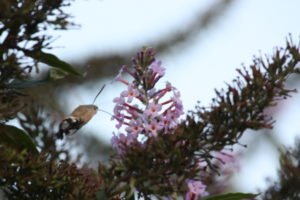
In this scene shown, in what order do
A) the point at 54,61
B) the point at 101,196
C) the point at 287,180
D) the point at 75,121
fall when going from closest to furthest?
the point at 101,196, the point at 54,61, the point at 75,121, the point at 287,180

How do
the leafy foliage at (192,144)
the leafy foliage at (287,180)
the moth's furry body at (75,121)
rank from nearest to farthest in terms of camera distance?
1. the leafy foliage at (192,144)
2. the moth's furry body at (75,121)
3. the leafy foliage at (287,180)

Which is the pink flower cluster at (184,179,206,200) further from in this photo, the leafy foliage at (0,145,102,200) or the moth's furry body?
the moth's furry body

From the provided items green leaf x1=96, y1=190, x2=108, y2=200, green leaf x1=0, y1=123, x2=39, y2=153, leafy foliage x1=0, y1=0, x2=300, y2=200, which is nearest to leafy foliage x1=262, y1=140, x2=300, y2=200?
leafy foliage x1=0, y1=0, x2=300, y2=200

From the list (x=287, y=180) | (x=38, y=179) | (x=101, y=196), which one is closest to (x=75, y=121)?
(x=38, y=179)

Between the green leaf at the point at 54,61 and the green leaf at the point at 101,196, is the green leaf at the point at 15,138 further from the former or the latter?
the green leaf at the point at 101,196

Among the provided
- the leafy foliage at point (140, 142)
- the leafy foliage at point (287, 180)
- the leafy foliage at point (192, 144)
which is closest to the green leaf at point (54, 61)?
the leafy foliage at point (140, 142)

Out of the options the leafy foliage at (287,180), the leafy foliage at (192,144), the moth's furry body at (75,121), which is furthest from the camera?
the leafy foliage at (287,180)

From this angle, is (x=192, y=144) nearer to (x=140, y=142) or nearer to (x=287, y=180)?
(x=140, y=142)
